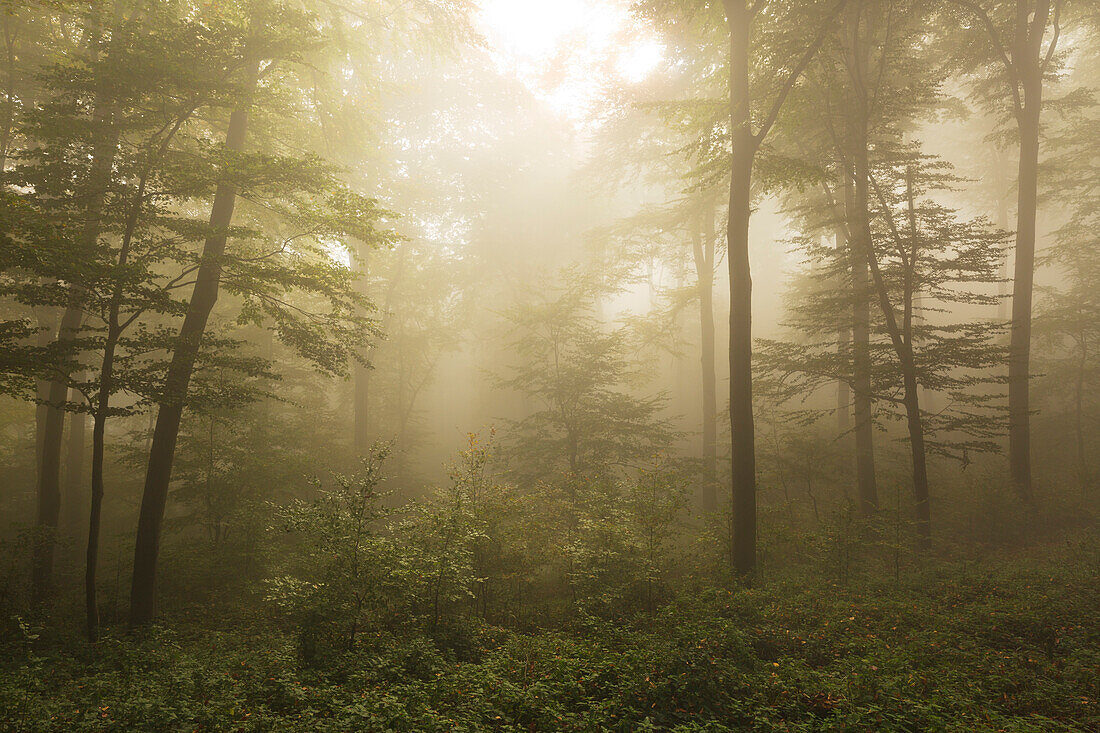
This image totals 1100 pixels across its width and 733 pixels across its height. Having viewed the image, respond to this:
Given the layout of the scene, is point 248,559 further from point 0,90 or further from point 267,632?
point 0,90

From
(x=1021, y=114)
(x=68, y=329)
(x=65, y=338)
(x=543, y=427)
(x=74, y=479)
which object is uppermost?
(x=1021, y=114)

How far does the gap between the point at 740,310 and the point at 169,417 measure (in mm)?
11431

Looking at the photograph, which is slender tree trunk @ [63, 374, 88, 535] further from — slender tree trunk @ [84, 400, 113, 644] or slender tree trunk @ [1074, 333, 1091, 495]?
slender tree trunk @ [1074, 333, 1091, 495]

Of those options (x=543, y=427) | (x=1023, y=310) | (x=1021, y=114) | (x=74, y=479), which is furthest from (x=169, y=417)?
(x=1021, y=114)

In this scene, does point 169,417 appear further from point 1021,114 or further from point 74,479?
point 1021,114

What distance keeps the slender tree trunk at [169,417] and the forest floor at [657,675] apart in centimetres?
147

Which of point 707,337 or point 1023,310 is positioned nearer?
point 1023,310

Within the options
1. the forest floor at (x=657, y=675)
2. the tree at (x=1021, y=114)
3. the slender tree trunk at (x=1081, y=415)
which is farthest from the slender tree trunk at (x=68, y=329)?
the slender tree trunk at (x=1081, y=415)

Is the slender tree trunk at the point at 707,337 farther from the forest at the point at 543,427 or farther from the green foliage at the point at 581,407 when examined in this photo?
the green foliage at the point at 581,407

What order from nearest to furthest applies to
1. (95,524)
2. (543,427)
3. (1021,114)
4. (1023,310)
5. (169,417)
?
(95,524) → (169,417) → (1023,310) → (1021,114) → (543,427)

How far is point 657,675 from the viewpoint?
553 cm

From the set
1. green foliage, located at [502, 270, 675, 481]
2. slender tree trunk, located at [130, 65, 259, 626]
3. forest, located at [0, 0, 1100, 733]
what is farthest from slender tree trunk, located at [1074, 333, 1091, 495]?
slender tree trunk, located at [130, 65, 259, 626]

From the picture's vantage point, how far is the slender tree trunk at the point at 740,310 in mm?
9703

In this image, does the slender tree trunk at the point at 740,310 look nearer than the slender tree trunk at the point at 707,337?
Yes
